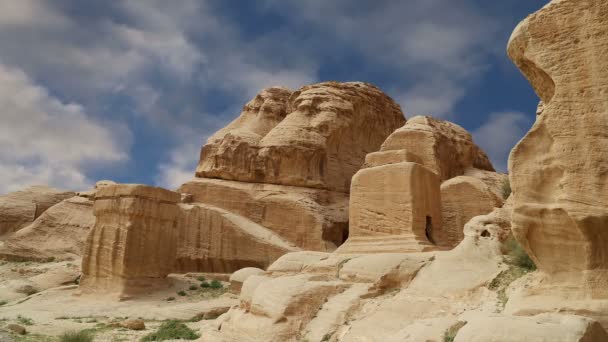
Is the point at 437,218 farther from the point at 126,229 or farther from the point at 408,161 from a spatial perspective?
the point at 126,229

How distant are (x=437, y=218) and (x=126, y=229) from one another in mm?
11241

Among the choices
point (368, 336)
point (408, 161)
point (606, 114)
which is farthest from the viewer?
point (408, 161)

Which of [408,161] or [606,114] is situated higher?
[408,161]

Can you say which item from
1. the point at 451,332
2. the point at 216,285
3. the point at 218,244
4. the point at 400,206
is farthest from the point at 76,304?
the point at 451,332

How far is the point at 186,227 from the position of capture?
959 inches

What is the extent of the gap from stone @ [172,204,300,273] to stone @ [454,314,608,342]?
65.0 feet

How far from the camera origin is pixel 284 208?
27328 mm

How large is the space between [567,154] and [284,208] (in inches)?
845

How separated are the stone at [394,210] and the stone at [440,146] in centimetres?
490

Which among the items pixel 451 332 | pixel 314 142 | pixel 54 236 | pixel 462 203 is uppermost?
pixel 314 142

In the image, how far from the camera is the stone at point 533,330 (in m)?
4.75

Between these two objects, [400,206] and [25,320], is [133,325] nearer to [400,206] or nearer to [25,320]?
[25,320]

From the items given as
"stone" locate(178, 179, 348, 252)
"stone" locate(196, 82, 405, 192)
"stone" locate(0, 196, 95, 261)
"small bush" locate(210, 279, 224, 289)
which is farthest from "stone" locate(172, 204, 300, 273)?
"stone" locate(0, 196, 95, 261)

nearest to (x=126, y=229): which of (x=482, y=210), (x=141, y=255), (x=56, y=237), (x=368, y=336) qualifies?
(x=141, y=255)
